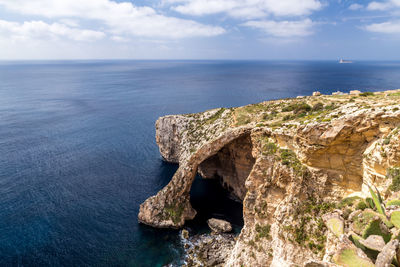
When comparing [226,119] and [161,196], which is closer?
[161,196]

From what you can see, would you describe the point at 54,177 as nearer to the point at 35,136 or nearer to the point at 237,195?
the point at 35,136

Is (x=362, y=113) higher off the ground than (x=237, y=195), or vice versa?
(x=362, y=113)

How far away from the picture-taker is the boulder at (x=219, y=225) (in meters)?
43.2

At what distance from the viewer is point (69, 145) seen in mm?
80312

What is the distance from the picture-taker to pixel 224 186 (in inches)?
2251

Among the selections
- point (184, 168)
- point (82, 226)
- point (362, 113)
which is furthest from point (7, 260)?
point (362, 113)

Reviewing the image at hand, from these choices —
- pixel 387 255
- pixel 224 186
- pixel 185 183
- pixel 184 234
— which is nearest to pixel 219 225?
pixel 184 234

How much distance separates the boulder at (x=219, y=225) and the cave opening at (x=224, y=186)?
1140mm

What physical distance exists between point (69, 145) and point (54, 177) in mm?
22567

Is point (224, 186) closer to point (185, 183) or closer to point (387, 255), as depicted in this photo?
point (185, 183)

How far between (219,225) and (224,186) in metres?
14.2

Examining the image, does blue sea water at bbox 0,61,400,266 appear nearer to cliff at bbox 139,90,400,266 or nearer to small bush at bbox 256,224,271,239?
small bush at bbox 256,224,271,239

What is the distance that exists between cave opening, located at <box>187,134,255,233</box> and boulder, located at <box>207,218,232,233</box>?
114 cm

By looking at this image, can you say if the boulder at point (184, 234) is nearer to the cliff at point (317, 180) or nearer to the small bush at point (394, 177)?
the cliff at point (317, 180)
